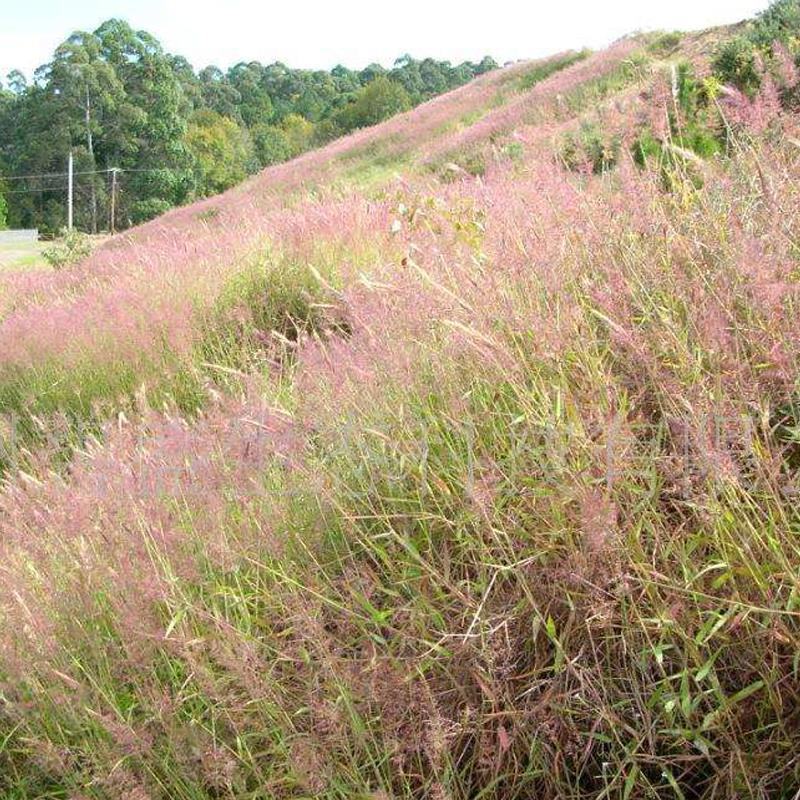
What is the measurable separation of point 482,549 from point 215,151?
2750 inches

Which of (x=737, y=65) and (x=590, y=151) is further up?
(x=737, y=65)

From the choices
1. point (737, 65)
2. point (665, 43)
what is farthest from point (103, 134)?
point (737, 65)

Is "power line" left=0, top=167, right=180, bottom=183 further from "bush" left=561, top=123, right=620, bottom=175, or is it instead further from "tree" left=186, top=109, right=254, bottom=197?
"bush" left=561, top=123, right=620, bottom=175

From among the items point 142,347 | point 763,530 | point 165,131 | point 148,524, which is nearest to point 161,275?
point 142,347

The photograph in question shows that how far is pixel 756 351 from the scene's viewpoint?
5.97 feet

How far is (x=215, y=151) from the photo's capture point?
6725 centimetres

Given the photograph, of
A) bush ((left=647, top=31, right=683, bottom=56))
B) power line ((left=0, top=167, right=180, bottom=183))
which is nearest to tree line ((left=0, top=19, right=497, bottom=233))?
power line ((left=0, top=167, right=180, bottom=183))

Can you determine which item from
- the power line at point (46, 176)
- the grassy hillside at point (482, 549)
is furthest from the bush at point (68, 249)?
the power line at point (46, 176)

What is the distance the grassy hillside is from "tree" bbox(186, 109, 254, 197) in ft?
202

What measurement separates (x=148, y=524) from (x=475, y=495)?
96cm

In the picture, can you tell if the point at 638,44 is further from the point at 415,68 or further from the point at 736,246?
the point at 415,68

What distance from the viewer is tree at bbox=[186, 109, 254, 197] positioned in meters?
65.2

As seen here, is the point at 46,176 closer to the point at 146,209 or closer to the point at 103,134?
the point at 103,134

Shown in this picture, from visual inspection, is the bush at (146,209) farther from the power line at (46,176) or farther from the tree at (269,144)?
the tree at (269,144)
